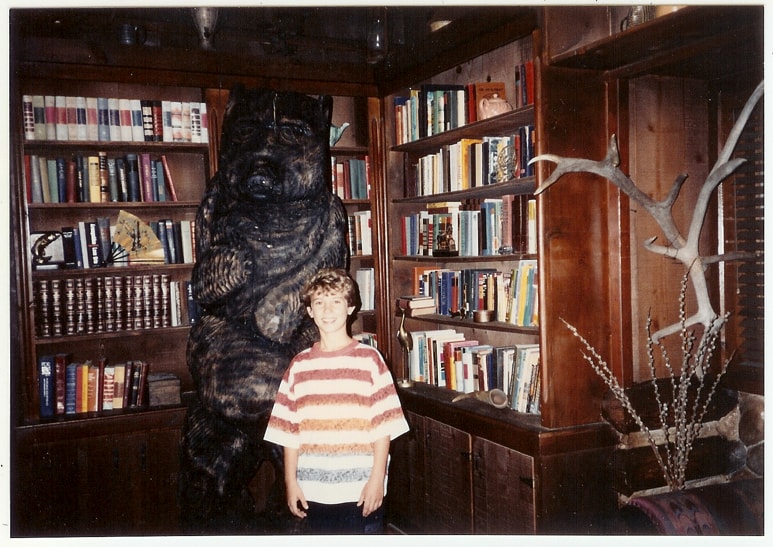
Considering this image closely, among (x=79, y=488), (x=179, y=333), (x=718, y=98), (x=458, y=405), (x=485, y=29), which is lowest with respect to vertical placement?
(x=79, y=488)

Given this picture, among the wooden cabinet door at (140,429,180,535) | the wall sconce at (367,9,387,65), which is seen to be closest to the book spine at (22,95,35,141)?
the wooden cabinet door at (140,429,180,535)

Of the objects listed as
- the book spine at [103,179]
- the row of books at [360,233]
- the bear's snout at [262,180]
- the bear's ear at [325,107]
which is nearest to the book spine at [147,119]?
the book spine at [103,179]

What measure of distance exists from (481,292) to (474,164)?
1.85 feet

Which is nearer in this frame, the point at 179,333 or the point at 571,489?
the point at 571,489

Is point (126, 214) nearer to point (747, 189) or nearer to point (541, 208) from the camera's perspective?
point (541, 208)

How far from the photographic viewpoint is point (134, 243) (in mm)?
2836

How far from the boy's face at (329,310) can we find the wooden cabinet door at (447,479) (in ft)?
3.24

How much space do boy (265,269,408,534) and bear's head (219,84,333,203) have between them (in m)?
0.74

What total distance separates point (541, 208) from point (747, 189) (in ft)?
2.53

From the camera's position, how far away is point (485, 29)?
2428 mm

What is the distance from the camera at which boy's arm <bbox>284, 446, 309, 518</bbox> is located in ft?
5.79

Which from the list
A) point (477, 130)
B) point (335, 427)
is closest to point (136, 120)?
point (477, 130)

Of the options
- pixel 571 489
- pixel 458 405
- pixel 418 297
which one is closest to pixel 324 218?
pixel 418 297

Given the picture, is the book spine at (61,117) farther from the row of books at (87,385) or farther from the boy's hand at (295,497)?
the boy's hand at (295,497)
